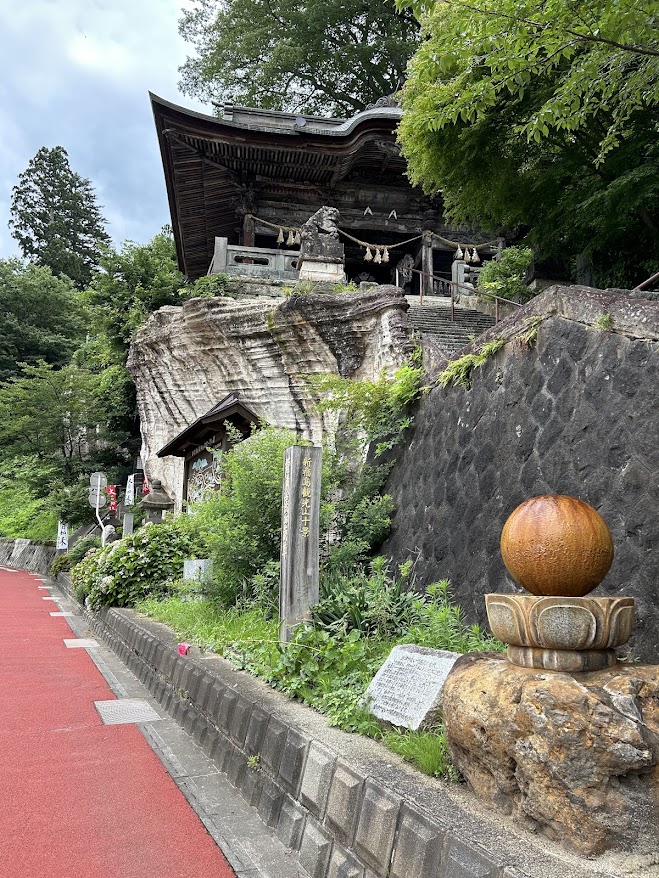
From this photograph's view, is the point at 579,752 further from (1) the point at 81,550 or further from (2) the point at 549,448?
(1) the point at 81,550

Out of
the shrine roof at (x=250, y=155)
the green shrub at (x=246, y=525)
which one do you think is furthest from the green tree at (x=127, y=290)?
the green shrub at (x=246, y=525)

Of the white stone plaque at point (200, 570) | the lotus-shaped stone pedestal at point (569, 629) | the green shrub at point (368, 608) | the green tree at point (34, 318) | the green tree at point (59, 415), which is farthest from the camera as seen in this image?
the green tree at point (34, 318)

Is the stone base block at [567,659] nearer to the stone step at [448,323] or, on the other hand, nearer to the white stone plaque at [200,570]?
the white stone plaque at [200,570]

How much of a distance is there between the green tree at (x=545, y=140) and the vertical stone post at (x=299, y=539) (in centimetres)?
389

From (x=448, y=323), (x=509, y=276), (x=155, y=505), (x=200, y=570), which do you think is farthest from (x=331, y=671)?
(x=509, y=276)

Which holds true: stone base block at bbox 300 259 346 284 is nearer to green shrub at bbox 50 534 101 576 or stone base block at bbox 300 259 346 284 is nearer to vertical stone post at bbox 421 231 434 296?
vertical stone post at bbox 421 231 434 296

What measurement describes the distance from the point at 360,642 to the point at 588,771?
8.44 ft

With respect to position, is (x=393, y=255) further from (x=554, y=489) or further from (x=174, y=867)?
(x=174, y=867)

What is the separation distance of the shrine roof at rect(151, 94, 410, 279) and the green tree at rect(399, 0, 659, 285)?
25.7ft

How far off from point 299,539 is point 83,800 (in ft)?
7.96

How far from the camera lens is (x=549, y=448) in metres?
5.19

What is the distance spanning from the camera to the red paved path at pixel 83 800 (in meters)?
3.34

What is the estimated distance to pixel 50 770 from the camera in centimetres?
461

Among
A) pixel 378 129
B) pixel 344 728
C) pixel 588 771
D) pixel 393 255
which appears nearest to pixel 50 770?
pixel 344 728
